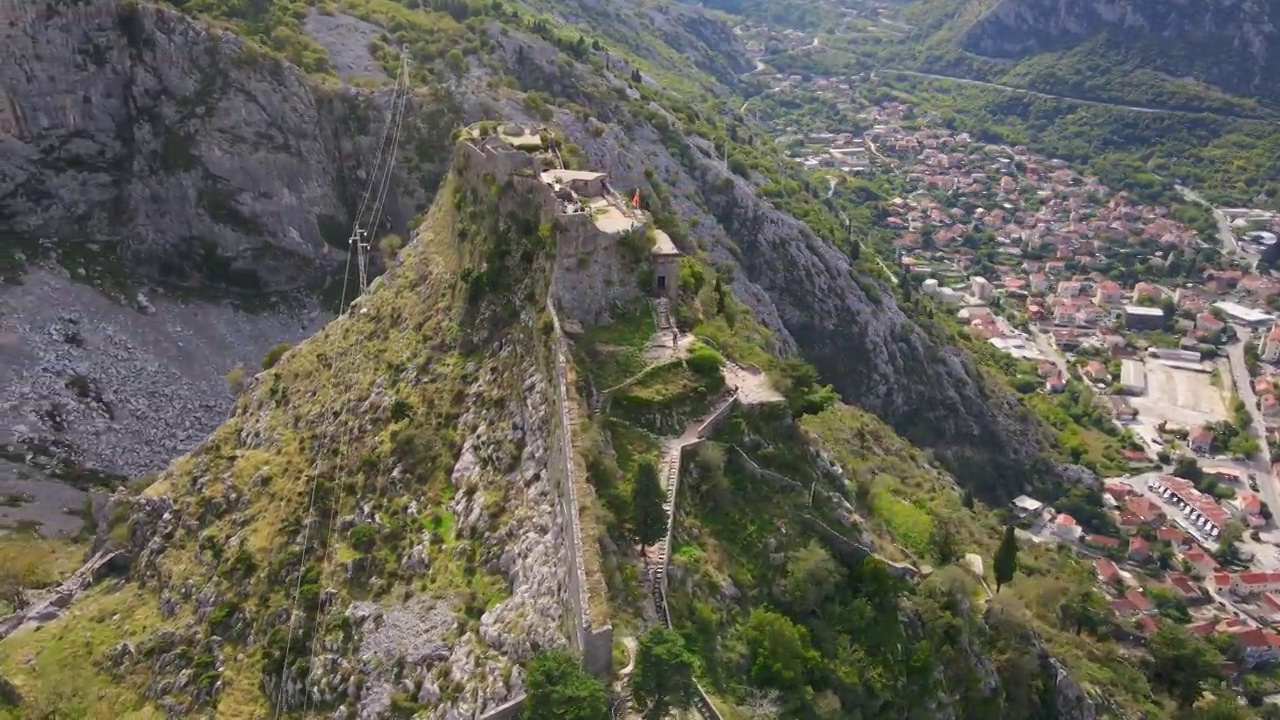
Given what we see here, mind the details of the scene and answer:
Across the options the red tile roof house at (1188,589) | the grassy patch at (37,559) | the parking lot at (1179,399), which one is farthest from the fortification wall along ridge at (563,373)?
the parking lot at (1179,399)

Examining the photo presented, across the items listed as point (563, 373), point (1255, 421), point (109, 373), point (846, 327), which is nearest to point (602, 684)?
point (563, 373)

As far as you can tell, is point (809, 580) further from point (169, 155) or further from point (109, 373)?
point (169, 155)

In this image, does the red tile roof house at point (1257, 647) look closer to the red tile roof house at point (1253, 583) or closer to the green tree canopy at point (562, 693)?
the red tile roof house at point (1253, 583)

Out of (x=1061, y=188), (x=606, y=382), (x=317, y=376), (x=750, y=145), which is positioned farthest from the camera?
(x=1061, y=188)

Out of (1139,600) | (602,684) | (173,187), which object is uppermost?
(602,684)

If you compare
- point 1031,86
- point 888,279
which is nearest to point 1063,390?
point 888,279

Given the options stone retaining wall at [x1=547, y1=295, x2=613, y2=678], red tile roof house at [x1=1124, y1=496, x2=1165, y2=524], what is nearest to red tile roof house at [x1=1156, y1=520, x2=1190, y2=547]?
red tile roof house at [x1=1124, y1=496, x2=1165, y2=524]

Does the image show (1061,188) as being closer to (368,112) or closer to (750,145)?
(750,145)
